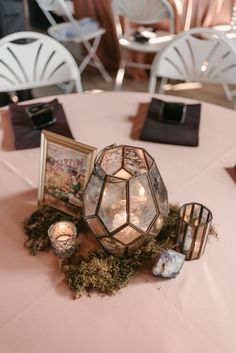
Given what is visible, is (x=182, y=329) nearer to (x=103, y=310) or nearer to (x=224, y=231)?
(x=103, y=310)

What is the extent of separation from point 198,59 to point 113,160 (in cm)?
93

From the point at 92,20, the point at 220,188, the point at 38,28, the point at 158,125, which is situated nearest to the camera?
the point at 220,188

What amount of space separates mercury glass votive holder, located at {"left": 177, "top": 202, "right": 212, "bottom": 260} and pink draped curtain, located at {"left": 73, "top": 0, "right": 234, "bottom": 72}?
7.07ft

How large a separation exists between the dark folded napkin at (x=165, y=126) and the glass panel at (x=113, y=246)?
46 centimetres

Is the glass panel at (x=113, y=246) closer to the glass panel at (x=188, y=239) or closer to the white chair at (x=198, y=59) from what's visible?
the glass panel at (x=188, y=239)

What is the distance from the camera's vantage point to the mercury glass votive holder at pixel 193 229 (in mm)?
786

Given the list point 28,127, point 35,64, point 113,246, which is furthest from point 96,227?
point 35,64

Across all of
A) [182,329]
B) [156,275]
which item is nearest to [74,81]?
[156,275]

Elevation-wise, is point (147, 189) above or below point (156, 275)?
above

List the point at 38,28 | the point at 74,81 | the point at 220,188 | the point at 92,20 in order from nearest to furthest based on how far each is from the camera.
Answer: the point at 220,188 < the point at 74,81 < the point at 92,20 < the point at 38,28

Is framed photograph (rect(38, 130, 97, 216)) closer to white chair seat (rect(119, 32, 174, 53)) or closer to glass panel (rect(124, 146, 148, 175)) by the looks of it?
glass panel (rect(124, 146, 148, 175))

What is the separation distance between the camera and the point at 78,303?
76cm

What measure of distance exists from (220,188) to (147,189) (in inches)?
13.2

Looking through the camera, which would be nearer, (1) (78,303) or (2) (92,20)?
(1) (78,303)
